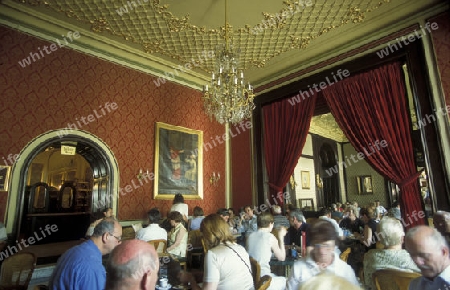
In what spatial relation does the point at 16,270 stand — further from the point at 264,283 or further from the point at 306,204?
the point at 306,204

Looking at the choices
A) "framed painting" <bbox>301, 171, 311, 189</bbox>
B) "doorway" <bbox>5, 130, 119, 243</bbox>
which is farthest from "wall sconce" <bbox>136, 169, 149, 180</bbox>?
"framed painting" <bbox>301, 171, 311, 189</bbox>

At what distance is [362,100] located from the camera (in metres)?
5.77

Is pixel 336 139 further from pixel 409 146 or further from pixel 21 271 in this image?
pixel 21 271

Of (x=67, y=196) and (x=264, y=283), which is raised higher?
(x=67, y=196)

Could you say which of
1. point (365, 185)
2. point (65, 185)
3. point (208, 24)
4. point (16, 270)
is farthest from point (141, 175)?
point (365, 185)

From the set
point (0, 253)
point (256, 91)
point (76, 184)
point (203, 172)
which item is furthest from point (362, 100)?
point (76, 184)

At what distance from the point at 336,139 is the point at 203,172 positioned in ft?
29.5

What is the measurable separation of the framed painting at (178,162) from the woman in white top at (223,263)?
438cm

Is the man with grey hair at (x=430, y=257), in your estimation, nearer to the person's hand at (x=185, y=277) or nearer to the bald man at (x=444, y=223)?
the person's hand at (x=185, y=277)

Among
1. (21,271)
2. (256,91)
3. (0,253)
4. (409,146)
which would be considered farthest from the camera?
(256,91)

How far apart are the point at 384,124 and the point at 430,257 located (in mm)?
4214

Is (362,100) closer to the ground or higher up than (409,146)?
higher up

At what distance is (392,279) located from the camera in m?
2.10

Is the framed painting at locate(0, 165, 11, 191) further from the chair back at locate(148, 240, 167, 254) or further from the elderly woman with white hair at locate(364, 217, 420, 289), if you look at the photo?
the elderly woman with white hair at locate(364, 217, 420, 289)
